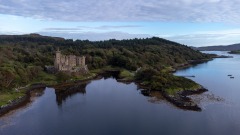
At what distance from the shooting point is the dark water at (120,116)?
1636 inches

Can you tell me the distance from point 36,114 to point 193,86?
38.3 meters

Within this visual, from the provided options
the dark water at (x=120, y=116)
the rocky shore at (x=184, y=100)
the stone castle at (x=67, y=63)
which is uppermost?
the stone castle at (x=67, y=63)

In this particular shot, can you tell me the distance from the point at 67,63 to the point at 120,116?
2122 inches

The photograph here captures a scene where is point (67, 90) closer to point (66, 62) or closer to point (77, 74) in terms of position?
point (77, 74)

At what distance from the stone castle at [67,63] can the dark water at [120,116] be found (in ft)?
69.1

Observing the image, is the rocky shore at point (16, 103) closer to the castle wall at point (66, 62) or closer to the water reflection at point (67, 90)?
the water reflection at point (67, 90)

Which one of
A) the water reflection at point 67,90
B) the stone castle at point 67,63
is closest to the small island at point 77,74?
the stone castle at point 67,63

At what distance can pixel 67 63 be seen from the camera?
97.7 m

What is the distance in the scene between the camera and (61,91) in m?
70.4

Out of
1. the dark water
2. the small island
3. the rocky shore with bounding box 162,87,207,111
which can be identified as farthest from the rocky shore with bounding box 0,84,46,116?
the rocky shore with bounding box 162,87,207,111

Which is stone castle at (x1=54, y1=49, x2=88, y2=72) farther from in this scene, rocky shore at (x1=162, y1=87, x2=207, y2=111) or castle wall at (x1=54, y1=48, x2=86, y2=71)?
rocky shore at (x1=162, y1=87, x2=207, y2=111)

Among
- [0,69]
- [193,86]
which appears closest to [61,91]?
[0,69]

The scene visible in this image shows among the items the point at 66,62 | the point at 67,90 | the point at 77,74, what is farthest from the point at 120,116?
the point at 66,62

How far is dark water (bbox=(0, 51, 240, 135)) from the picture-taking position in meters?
41.6
